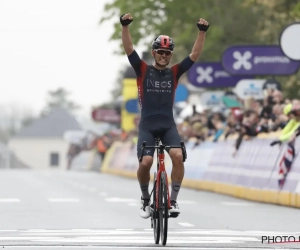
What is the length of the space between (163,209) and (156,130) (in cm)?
101

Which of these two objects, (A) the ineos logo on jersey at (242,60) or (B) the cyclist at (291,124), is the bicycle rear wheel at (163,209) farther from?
(A) the ineos logo on jersey at (242,60)

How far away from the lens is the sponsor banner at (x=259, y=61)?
26.8 m

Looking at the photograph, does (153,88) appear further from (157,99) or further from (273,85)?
(273,85)

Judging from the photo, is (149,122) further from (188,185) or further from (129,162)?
(129,162)

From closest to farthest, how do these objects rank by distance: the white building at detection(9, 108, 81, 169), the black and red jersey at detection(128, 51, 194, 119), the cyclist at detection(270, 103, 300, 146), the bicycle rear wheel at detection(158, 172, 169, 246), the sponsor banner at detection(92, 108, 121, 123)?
the bicycle rear wheel at detection(158, 172, 169, 246), the black and red jersey at detection(128, 51, 194, 119), the cyclist at detection(270, 103, 300, 146), the sponsor banner at detection(92, 108, 121, 123), the white building at detection(9, 108, 81, 169)

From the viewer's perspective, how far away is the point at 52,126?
195125mm

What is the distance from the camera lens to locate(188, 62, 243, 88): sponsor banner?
109ft

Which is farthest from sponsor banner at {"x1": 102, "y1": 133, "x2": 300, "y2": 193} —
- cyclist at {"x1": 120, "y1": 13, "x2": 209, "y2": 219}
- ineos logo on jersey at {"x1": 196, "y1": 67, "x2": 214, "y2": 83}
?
cyclist at {"x1": 120, "y1": 13, "x2": 209, "y2": 219}

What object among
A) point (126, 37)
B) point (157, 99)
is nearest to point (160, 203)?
point (157, 99)

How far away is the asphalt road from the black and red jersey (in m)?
1.40

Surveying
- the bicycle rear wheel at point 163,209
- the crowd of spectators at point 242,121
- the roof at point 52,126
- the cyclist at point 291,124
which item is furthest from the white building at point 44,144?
the bicycle rear wheel at point 163,209

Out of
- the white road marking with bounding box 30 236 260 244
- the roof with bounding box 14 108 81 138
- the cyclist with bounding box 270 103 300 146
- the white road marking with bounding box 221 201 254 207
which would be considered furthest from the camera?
the roof with bounding box 14 108 81 138

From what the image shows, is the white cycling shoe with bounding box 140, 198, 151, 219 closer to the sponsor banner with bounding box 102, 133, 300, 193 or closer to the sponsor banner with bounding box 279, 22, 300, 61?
the sponsor banner with bounding box 102, 133, 300, 193

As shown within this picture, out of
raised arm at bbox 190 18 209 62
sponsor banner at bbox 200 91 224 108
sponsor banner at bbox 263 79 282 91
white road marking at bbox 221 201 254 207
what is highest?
sponsor banner at bbox 200 91 224 108
